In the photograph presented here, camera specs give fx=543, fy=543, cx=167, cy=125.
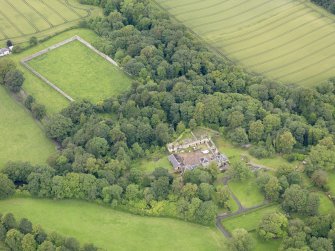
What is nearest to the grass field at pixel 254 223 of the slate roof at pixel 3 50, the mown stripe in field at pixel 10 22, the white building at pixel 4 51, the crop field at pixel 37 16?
the white building at pixel 4 51

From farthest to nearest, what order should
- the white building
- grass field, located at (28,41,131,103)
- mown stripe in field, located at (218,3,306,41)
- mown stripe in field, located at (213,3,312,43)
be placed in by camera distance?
mown stripe in field, located at (218,3,306,41)
mown stripe in field, located at (213,3,312,43)
the white building
grass field, located at (28,41,131,103)

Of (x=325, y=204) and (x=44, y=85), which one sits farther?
(x=44, y=85)

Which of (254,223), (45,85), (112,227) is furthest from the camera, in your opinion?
(45,85)

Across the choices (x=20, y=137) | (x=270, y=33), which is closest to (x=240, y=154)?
(x=20, y=137)

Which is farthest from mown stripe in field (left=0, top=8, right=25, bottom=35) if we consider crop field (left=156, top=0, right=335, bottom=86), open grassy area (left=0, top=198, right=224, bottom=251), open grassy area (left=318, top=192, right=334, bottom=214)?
open grassy area (left=318, top=192, right=334, bottom=214)

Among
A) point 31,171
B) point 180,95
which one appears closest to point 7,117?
point 31,171

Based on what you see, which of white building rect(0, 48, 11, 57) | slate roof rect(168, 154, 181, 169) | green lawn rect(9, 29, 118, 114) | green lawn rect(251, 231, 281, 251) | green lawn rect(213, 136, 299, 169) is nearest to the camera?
green lawn rect(251, 231, 281, 251)

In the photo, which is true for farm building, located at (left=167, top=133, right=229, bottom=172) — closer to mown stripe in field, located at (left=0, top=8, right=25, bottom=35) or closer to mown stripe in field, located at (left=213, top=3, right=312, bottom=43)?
mown stripe in field, located at (left=213, top=3, right=312, bottom=43)

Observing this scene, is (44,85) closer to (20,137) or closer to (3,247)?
(20,137)
